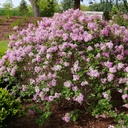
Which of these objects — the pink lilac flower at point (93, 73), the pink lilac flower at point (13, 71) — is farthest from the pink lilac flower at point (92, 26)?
the pink lilac flower at point (13, 71)

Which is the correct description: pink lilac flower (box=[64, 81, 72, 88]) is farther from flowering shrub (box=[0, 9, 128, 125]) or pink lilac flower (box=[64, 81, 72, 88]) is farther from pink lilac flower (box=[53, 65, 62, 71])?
pink lilac flower (box=[53, 65, 62, 71])

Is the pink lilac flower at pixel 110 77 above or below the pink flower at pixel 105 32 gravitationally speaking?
below

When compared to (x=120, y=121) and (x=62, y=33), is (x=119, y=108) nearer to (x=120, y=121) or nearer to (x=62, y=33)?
(x=120, y=121)

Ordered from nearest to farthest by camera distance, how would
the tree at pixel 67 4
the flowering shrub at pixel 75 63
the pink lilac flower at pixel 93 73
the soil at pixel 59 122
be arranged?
the pink lilac flower at pixel 93 73
the flowering shrub at pixel 75 63
the soil at pixel 59 122
the tree at pixel 67 4

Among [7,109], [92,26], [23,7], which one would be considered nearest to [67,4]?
[23,7]

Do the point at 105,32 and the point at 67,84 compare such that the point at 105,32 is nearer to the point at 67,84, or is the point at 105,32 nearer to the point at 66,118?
the point at 67,84

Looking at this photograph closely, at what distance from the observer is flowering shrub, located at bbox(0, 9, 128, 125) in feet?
18.6

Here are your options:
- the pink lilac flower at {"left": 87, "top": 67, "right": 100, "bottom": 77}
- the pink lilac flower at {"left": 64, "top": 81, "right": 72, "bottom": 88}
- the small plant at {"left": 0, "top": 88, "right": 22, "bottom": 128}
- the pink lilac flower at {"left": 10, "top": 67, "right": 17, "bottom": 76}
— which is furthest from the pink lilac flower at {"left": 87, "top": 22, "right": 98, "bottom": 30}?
the small plant at {"left": 0, "top": 88, "right": 22, "bottom": 128}

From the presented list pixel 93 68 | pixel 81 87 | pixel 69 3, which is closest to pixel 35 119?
pixel 81 87

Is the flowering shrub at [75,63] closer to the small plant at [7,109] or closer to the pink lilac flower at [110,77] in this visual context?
the pink lilac flower at [110,77]

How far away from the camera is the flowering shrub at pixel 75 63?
566cm

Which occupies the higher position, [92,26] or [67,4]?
[92,26]

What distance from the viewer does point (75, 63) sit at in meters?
5.68

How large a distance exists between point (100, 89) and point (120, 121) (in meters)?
0.59
